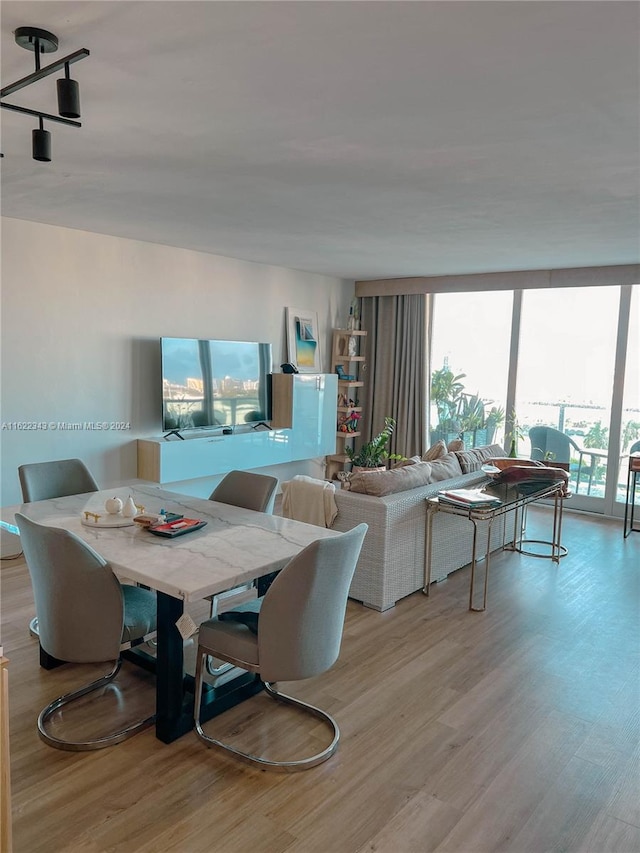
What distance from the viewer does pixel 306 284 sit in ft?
22.7

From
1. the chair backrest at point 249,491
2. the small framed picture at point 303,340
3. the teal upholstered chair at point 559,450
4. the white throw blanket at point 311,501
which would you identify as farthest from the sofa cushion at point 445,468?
the small framed picture at point 303,340

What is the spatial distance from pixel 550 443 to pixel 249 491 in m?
4.27

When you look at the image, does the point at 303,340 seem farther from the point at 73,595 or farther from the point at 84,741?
the point at 84,741

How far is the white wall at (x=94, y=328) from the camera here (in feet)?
14.6

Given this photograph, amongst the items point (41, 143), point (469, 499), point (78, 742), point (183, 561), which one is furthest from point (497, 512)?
point (41, 143)

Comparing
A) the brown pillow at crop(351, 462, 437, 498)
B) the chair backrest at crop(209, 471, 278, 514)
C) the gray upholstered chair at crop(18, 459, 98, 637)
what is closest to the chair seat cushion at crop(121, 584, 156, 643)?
the chair backrest at crop(209, 471, 278, 514)

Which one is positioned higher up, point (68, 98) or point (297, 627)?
point (68, 98)

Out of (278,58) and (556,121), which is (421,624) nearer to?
(556,121)

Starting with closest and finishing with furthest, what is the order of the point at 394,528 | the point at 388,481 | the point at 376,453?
the point at 394,528 < the point at 388,481 < the point at 376,453

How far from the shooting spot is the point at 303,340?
22.5 feet

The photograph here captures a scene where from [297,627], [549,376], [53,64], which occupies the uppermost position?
[53,64]

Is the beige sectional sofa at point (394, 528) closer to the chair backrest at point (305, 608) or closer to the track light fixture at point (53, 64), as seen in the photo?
the chair backrest at point (305, 608)

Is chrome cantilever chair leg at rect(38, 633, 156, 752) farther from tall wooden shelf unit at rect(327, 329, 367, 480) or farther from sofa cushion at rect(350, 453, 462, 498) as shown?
tall wooden shelf unit at rect(327, 329, 367, 480)

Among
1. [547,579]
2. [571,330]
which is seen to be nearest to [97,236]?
[547,579]
